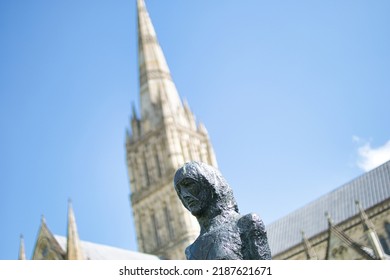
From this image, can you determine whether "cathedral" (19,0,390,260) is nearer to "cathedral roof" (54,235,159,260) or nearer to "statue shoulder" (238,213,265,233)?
"cathedral roof" (54,235,159,260)

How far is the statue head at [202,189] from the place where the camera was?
2.72 metres

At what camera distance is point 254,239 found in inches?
A: 99.3

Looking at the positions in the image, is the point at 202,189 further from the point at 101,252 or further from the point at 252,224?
the point at 101,252

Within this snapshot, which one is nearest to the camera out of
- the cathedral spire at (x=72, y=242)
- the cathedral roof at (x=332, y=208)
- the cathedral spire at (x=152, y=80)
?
the cathedral spire at (x=72, y=242)

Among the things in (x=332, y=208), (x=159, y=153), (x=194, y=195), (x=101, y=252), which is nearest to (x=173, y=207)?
(x=159, y=153)

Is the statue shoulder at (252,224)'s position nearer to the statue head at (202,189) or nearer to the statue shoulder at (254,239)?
the statue shoulder at (254,239)

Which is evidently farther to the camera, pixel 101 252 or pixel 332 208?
pixel 332 208

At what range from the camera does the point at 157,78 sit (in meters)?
45.7

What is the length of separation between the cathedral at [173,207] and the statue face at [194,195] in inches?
827

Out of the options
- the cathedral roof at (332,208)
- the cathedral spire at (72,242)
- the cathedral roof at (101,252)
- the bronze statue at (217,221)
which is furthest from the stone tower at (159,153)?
the bronze statue at (217,221)

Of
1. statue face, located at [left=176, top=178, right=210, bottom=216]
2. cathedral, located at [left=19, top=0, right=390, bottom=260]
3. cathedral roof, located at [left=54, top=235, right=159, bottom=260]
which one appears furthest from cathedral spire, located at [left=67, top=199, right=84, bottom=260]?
statue face, located at [left=176, top=178, right=210, bottom=216]

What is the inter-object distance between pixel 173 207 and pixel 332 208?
1180 cm
